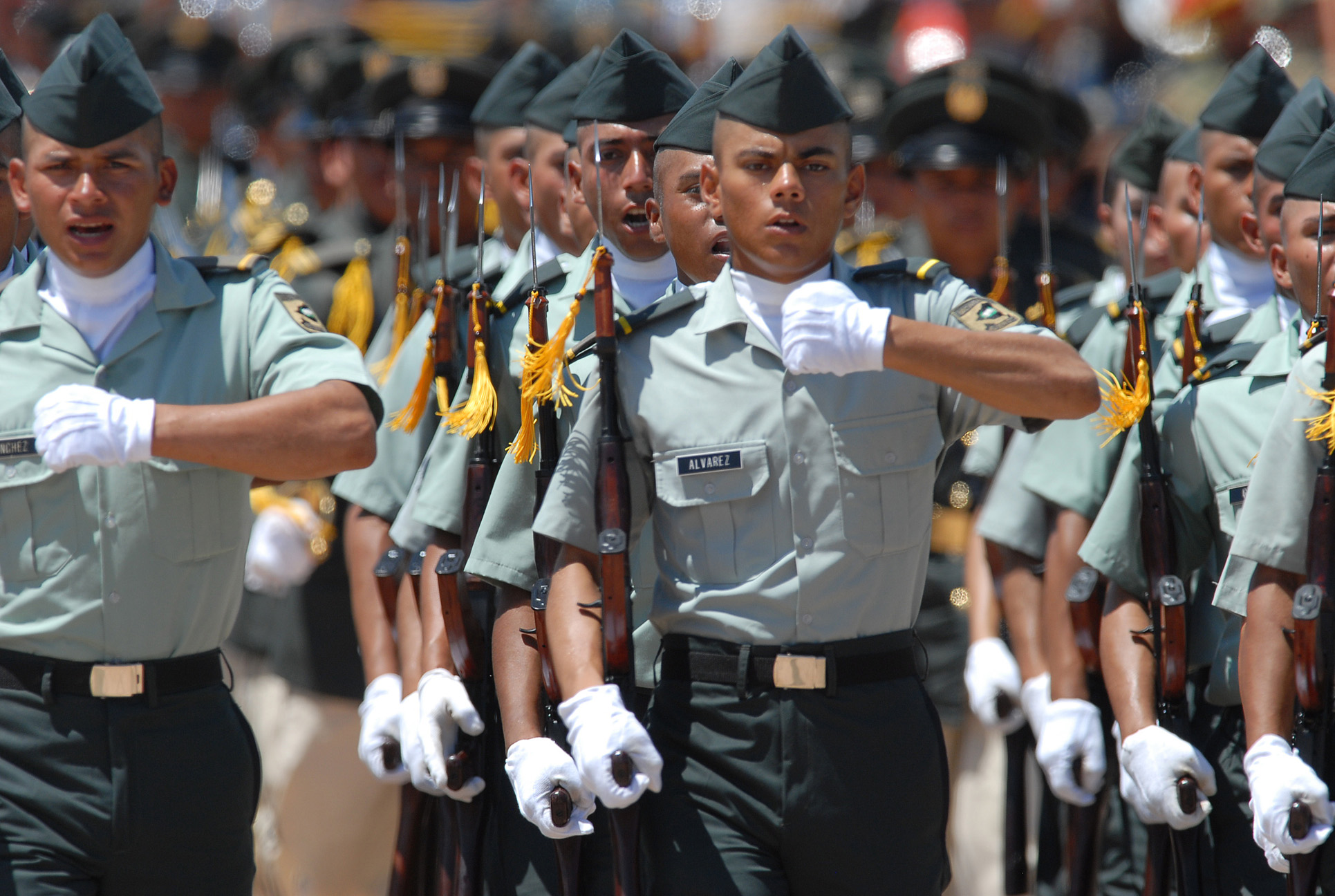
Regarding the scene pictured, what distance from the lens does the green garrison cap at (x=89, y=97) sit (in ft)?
14.1

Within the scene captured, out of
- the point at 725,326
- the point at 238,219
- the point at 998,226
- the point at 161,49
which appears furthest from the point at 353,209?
the point at 725,326

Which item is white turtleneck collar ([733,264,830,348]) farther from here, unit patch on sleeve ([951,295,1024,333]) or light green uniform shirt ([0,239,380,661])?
light green uniform shirt ([0,239,380,661])

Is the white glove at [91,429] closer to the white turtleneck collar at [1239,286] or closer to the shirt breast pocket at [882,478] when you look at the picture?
the shirt breast pocket at [882,478]

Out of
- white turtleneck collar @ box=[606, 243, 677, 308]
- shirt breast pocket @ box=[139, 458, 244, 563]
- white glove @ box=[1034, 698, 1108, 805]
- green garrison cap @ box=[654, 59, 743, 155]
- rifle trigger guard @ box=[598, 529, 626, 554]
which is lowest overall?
white glove @ box=[1034, 698, 1108, 805]

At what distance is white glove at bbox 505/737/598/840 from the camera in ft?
12.8

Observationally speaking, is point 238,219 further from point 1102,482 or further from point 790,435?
point 790,435

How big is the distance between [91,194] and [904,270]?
183 centimetres

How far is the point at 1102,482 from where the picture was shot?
5.41 meters

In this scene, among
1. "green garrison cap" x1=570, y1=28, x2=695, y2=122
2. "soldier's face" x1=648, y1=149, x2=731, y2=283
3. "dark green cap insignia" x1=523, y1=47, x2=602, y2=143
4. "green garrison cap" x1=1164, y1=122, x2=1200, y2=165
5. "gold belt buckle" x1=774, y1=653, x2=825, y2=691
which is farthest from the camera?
"green garrison cap" x1=1164, y1=122, x2=1200, y2=165

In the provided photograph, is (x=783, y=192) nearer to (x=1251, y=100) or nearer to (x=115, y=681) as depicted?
(x=115, y=681)

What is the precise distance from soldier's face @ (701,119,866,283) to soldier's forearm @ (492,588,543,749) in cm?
100

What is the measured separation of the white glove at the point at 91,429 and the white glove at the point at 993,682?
2970 millimetres

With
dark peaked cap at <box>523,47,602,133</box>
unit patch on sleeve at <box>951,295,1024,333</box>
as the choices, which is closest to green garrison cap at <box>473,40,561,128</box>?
dark peaked cap at <box>523,47,602,133</box>

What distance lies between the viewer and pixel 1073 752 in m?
5.24
